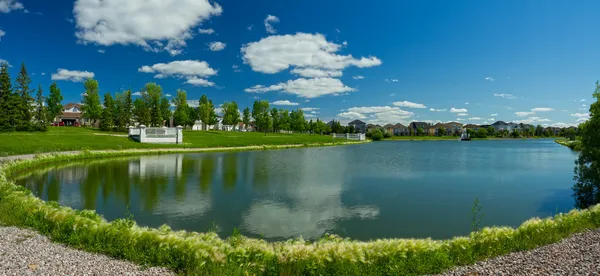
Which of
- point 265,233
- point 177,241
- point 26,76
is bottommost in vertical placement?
point 265,233

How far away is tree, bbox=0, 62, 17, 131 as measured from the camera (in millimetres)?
43531

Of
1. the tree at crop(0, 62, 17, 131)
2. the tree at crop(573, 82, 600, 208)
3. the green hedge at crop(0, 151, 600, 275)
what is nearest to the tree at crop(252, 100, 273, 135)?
the tree at crop(0, 62, 17, 131)

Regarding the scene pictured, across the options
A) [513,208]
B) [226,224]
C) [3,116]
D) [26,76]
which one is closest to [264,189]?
[226,224]

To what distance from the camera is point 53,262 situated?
5691 mm

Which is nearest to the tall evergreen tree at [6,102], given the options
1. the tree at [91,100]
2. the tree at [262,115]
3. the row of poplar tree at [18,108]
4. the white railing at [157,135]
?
the row of poplar tree at [18,108]

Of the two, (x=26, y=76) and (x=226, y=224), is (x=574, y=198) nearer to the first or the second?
(x=226, y=224)

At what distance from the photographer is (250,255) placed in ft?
20.9

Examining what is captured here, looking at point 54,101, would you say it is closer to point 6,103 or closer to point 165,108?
point 165,108

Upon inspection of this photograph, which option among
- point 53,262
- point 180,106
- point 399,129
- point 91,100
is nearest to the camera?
point 53,262

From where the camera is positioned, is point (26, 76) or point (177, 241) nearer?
point (177, 241)

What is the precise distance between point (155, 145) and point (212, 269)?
37.2 meters

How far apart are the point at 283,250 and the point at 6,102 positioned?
55.9 m

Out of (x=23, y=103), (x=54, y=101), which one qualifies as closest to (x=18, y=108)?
(x=23, y=103)

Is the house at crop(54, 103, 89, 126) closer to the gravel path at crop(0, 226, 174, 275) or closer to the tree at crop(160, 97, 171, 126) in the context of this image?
the tree at crop(160, 97, 171, 126)
